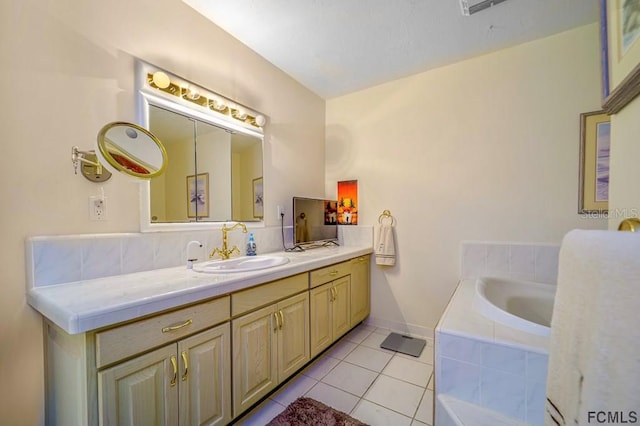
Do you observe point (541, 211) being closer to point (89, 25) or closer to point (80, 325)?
point (80, 325)

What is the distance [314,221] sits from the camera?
2.75m

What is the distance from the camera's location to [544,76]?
79.4 inches

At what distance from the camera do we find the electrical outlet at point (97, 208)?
130 centimetres

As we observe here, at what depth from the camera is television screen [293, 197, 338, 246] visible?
2512mm

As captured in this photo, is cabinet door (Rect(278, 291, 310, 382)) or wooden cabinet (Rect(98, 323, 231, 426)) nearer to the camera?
wooden cabinet (Rect(98, 323, 231, 426))

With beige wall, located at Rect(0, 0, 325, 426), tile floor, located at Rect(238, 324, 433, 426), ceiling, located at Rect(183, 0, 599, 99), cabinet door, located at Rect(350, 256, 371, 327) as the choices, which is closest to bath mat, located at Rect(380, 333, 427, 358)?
tile floor, located at Rect(238, 324, 433, 426)

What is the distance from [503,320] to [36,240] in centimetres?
229

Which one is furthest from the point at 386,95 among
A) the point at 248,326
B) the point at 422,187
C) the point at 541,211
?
the point at 248,326

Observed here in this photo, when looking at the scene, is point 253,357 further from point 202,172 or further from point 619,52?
point 619,52

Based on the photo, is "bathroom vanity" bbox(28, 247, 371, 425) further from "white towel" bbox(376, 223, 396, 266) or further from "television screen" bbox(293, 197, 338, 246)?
"white towel" bbox(376, 223, 396, 266)

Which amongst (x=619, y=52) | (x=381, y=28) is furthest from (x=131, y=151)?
(x=619, y=52)

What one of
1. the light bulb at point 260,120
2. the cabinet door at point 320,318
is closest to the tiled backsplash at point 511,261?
the cabinet door at point 320,318

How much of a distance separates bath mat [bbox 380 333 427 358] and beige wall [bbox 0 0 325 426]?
225cm

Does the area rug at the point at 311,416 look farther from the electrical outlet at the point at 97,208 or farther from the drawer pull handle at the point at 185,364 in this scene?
the electrical outlet at the point at 97,208
